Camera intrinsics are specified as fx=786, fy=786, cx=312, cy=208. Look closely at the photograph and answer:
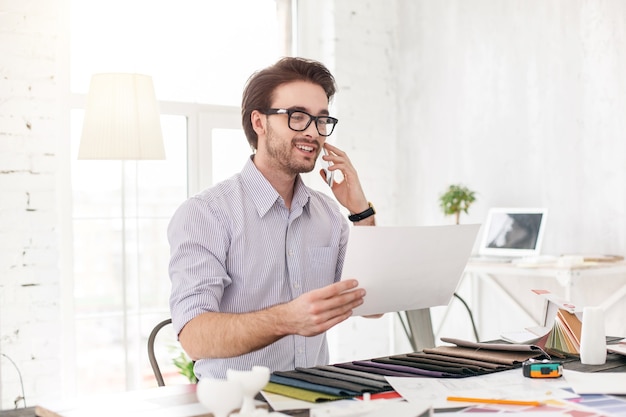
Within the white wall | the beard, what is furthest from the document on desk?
the white wall

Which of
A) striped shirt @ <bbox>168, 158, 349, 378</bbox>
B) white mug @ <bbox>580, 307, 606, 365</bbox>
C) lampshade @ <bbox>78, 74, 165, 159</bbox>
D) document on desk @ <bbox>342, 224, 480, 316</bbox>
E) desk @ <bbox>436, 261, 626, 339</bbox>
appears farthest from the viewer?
desk @ <bbox>436, 261, 626, 339</bbox>

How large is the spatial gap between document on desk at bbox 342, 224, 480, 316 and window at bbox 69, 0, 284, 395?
1.95 m

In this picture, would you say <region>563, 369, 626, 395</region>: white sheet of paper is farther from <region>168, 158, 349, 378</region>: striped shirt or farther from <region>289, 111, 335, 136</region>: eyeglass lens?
<region>289, 111, 335, 136</region>: eyeglass lens

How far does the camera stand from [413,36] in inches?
190

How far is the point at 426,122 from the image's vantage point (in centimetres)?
475

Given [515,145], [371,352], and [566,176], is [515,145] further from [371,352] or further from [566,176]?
[371,352]

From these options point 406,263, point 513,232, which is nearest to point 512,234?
point 513,232

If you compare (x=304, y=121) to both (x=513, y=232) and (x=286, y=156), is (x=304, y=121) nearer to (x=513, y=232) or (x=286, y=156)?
(x=286, y=156)

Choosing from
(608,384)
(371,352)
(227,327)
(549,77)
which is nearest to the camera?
(608,384)

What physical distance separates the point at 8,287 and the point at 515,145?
2.63 meters

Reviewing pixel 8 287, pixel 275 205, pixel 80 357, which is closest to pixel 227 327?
pixel 275 205

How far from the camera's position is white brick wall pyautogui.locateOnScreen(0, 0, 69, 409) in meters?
3.45

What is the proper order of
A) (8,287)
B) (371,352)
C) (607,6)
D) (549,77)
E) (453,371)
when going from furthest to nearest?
(371,352)
(549,77)
(607,6)
(8,287)
(453,371)

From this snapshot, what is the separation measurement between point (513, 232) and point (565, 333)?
6.51 ft
